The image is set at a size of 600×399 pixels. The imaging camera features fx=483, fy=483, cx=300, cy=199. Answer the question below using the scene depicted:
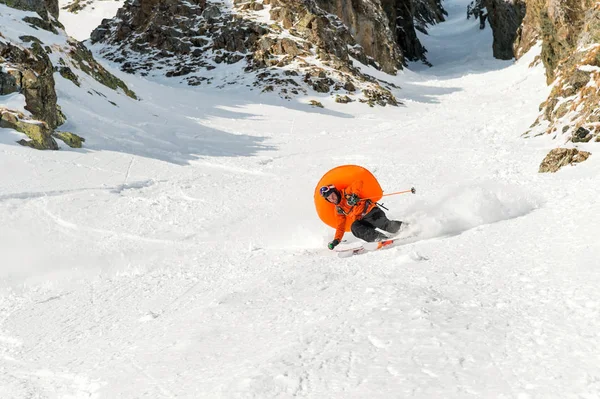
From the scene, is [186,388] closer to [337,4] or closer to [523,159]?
[523,159]

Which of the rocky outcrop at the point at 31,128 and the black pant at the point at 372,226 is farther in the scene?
the rocky outcrop at the point at 31,128

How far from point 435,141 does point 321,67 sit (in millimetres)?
17924

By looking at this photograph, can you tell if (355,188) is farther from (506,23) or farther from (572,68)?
(506,23)

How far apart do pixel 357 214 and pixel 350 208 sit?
0.13m

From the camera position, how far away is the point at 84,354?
416cm

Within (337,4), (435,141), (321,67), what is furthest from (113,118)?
(337,4)

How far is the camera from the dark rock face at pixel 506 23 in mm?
49250

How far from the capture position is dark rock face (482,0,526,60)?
49250 millimetres

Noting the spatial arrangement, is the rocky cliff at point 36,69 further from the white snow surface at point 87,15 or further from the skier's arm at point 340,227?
the white snow surface at point 87,15

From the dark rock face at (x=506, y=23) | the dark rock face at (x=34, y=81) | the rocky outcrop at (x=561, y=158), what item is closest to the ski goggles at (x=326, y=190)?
the rocky outcrop at (x=561, y=158)

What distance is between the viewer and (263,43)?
113 ft

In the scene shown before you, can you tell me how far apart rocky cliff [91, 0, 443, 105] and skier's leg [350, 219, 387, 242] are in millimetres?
21553

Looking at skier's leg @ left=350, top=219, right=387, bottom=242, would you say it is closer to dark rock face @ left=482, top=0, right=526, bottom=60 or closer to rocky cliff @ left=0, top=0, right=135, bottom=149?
rocky cliff @ left=0, top=0, right=135, bottom=149

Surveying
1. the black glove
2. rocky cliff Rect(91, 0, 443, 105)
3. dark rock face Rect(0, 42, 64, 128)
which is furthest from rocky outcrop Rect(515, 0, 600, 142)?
dark rock face Rect(0, 42, 64, 128)
